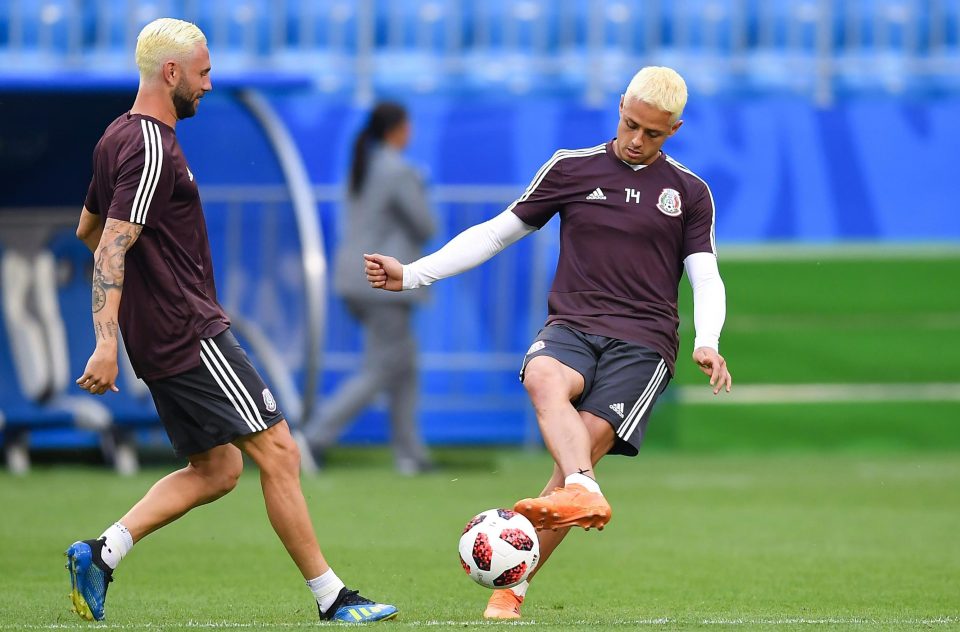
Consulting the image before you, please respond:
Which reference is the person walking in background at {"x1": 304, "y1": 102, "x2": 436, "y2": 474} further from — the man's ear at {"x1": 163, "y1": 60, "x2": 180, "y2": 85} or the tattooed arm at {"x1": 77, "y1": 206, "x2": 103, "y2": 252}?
the man's ear at {"x1": 163, "y1": 60, "x2": 180, "y2": 85}

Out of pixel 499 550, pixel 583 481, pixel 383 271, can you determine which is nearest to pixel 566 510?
pixel 583 481

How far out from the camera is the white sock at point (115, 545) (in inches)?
222

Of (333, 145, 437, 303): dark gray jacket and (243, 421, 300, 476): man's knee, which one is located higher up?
(243, 421, 300, 476): man's knee

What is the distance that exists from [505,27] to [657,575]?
10.2 meters

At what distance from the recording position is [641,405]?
233 inches

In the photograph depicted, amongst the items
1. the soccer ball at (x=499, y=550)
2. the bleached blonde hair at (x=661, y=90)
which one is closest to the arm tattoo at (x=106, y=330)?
the soccer ball at (x=499, y=550)

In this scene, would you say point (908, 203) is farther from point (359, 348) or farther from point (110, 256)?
point (110, 256)

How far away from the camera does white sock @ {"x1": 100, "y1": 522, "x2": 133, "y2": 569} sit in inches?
222

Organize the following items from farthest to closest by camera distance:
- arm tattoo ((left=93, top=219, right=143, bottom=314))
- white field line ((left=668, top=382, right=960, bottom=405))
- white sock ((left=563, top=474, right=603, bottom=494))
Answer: white field line ((left=668, top=382, right=960, bottom=405)), white sock ((left=563, top=474, right=603, bottom=494)), arm tattoo ((left=93, top=219, right=143, bottom=314))

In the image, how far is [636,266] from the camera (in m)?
5.96

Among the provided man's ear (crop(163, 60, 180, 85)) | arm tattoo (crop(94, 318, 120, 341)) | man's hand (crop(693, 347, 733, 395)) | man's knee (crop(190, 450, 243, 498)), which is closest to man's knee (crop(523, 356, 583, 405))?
man's hand (crop(693, 347, 733, 395))

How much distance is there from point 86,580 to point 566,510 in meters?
1.61

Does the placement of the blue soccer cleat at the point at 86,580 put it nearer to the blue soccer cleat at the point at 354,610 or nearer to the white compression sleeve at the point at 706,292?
the blue soccer cleat at the point at 354,610

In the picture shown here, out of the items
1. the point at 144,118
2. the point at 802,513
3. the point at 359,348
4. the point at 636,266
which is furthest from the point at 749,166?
the point at 144,118
